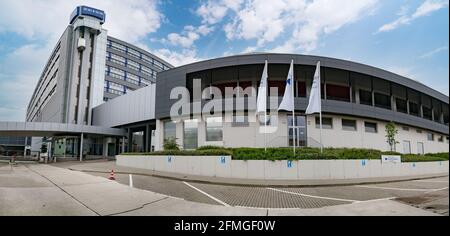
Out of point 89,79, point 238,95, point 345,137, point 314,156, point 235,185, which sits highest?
point 89,79

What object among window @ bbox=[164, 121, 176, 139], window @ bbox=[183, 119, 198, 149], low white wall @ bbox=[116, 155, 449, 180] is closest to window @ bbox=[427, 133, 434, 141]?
low white wall @ bbox=[116, 155, 449, 180]

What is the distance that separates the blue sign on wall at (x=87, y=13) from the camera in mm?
48906

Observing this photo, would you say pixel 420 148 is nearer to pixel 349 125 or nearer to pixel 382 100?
pixel 382 100

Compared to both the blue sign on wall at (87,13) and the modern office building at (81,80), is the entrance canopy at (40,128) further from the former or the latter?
the blue sign on wall at (87,13)

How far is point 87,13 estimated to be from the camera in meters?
49.3

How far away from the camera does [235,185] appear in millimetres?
12703

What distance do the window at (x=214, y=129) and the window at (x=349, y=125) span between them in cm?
1236

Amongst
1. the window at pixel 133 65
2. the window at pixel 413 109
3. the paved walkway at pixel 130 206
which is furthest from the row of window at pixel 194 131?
the window at pixel 133 65

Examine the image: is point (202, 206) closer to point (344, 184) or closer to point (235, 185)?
point (235, 185)

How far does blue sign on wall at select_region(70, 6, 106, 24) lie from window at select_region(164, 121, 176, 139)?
36.7 metres

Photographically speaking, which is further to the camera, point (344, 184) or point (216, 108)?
point (216, 108)
